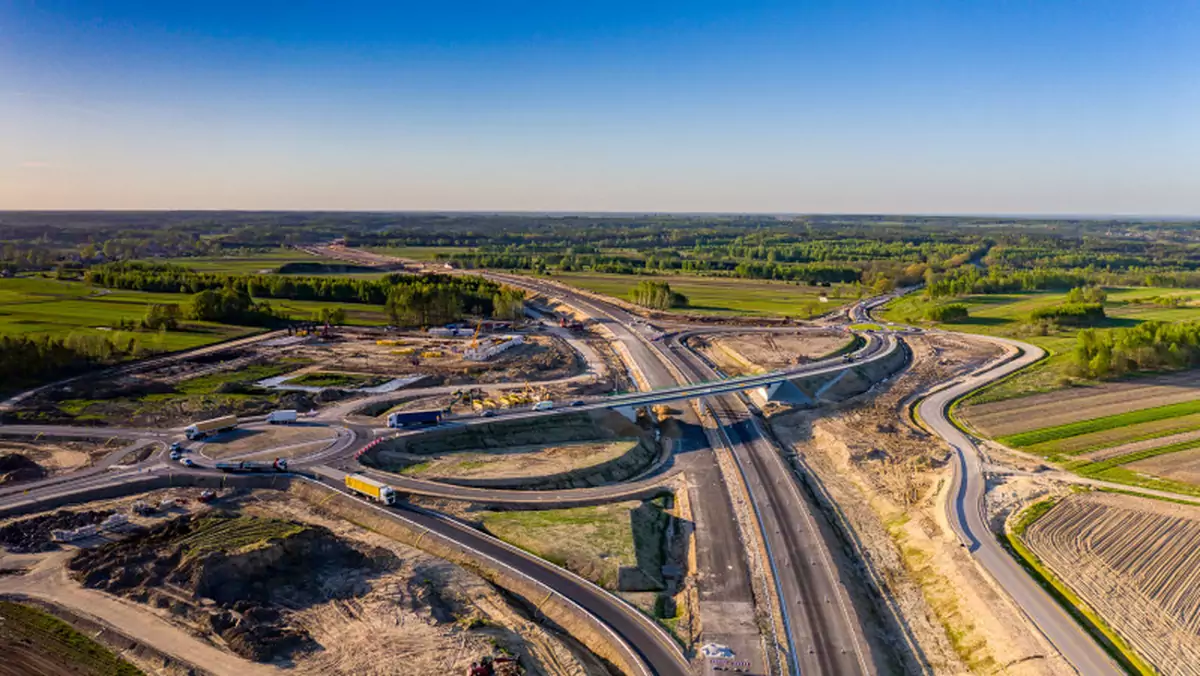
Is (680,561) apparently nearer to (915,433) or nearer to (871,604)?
(871,604)

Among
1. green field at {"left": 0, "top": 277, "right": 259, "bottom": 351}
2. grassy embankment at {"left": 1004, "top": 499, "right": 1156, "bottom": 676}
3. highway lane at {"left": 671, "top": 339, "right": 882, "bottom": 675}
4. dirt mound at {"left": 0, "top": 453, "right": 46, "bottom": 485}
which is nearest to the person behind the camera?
grassy embankment at {"left": 1004, "top": 499, "right": 1156, "bottom": 676}

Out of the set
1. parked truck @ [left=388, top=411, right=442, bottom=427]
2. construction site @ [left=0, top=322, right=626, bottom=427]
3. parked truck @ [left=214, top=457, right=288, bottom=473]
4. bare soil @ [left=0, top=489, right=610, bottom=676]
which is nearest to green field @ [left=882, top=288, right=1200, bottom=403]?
construction site @ [left=0, top=322, right=626, bottom=427]

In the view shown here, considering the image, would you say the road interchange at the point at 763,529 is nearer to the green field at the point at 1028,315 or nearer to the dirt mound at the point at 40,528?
the dirt mound at the point at 40,528

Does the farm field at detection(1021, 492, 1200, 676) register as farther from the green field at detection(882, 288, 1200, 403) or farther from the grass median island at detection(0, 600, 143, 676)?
the grass median island at detection(0, 600, 143, 676)

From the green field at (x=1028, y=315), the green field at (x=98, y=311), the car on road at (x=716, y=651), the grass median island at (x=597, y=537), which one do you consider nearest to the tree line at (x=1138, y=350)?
the green field at (x=1028, y=315)

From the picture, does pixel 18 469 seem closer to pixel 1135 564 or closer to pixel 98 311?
→ pixel 98 311

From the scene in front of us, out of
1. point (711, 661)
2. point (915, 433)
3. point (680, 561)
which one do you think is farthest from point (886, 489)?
point (711, 661)

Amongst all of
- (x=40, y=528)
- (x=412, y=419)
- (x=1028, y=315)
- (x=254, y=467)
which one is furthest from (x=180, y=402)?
(x=1028, y=315)
